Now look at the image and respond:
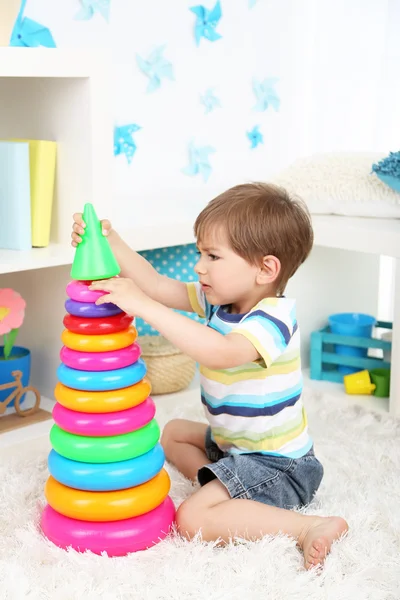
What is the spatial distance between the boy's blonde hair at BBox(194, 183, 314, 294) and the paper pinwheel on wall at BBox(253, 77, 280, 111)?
4.50ft

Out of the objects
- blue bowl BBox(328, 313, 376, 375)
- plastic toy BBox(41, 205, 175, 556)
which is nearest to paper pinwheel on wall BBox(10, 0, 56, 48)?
plastic toy BBox(41, 205, 175, 556)

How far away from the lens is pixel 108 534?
1166mm

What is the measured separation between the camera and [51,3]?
1.96m

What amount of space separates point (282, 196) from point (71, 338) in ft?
1.31

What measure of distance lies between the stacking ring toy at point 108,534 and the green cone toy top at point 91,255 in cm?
36

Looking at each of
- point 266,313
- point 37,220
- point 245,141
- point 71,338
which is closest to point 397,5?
point 245,141

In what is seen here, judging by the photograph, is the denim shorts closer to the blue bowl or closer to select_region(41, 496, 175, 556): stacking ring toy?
select_region(41, 496, 175, 556): stacking ring toy

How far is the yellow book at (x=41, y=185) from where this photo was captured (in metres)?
1.62

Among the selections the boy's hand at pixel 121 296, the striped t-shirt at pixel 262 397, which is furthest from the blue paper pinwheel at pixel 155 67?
the boy's hand at pixel 121 296

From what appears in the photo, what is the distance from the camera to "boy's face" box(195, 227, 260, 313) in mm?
1267

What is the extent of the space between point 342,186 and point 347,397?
1.74ft

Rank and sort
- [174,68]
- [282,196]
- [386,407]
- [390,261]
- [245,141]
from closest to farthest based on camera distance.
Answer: [282,196], [386,407], [174,68], [245,141], [390,261]

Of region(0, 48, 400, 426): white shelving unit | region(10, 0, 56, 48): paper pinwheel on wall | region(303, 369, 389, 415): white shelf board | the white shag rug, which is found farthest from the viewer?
region(303, 369, 389, 415): white shelf board

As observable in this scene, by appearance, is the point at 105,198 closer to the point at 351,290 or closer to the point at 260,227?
Answer: the point at 260,227
